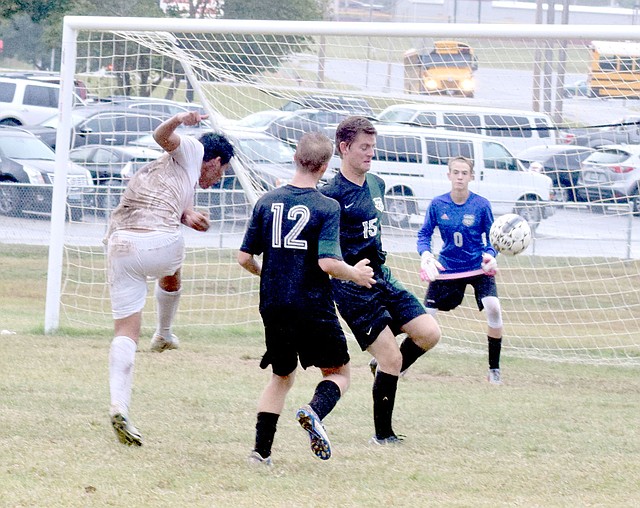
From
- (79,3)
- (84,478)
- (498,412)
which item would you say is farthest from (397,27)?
(79,3)

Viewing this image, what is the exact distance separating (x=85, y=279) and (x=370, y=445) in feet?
26.3

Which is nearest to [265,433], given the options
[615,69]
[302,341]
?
[302,341]

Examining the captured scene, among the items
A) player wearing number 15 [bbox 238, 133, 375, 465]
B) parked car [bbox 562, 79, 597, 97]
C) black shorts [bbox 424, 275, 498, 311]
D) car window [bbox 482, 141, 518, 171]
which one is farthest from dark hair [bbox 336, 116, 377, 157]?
car window [bbox 482, 141, 518, 171]

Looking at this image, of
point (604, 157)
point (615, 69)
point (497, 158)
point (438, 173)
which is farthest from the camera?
point (497, 158)

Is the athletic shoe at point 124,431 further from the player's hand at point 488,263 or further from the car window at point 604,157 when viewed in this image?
the car window at point 604,157

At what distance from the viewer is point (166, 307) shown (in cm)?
684

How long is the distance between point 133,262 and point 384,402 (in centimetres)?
161

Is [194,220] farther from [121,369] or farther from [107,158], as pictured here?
[107,158]

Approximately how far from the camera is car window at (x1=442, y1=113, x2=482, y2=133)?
11.3 meters

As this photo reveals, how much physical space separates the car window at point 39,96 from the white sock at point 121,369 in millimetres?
22288

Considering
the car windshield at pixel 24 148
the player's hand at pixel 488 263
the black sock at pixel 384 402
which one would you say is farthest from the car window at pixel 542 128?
the car windshield at pixel 24 148

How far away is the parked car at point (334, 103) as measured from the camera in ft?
35.8

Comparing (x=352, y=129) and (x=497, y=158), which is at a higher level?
(x=352, y=129)

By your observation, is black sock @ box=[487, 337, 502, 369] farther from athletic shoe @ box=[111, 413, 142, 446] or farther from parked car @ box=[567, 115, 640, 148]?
athletic shoe @ box=[111, 413, 142, 446]
